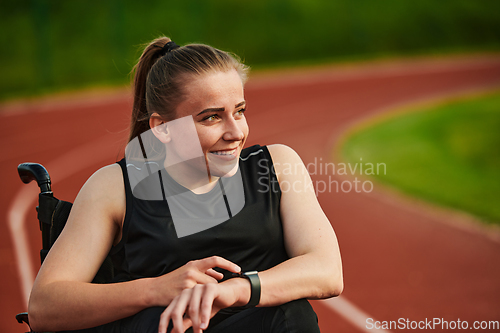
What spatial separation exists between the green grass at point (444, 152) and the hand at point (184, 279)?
6119 millimetres

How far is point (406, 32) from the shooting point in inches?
998

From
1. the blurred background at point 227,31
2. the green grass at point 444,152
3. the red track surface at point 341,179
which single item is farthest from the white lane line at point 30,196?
the blurred background at point 227,31

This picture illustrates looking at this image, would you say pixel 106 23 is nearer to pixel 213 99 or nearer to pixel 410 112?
pixel 410 112

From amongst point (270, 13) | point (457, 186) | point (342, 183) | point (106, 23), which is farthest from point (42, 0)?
point (457, 186)

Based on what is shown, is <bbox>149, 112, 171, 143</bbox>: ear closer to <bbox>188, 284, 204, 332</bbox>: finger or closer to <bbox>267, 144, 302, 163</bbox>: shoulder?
<bbox>267, 144, 302, 163</bbox>: shoulder

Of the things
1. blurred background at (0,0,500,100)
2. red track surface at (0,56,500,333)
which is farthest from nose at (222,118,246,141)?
blurred background at (0,0,500,100)

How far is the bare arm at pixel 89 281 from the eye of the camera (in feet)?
5.77

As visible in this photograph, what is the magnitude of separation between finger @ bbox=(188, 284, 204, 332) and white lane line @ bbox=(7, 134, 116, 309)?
13.4 ft

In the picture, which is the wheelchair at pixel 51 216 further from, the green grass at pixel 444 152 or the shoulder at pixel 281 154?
the green grass at pixel 444 152

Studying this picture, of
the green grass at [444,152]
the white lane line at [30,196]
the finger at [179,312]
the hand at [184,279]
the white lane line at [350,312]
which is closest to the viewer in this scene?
the finger at [179,312]

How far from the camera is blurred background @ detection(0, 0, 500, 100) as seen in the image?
63.4 ft

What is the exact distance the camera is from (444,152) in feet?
34.0

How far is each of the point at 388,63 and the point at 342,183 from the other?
15.9 meters

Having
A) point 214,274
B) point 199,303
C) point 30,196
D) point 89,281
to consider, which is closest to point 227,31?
point 30,196
